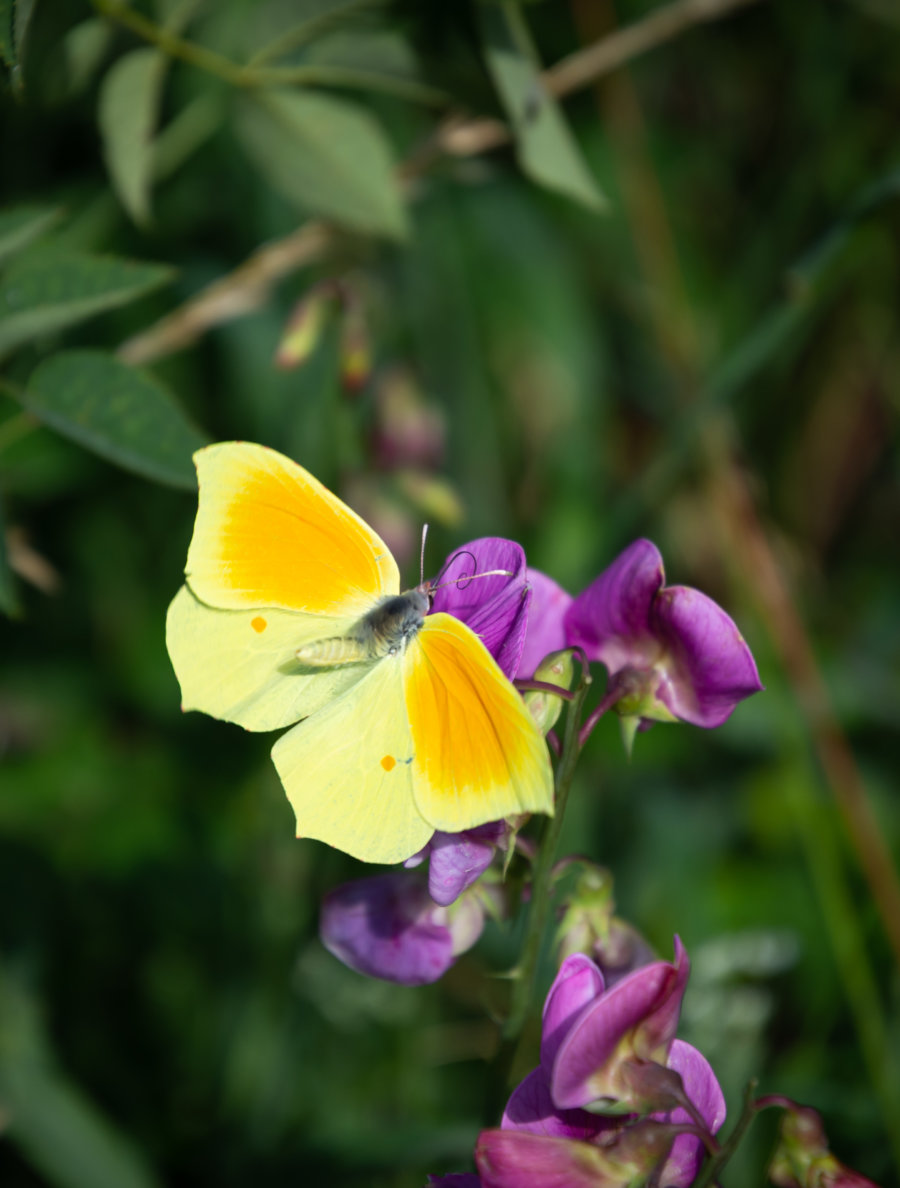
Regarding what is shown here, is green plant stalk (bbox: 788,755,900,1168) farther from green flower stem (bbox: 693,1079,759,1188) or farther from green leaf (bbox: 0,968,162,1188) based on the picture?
green leaf (bbox: 0,968,162,1188)

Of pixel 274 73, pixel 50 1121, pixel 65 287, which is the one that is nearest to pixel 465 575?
pixel 65 287

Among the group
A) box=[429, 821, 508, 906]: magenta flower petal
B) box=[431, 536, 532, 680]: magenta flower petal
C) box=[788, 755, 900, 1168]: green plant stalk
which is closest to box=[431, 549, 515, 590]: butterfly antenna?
box=[431, 536, 532, 680]: magenta flower petal

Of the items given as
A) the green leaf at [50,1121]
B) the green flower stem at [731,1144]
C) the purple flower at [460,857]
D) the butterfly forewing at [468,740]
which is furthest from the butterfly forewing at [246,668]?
the green leaf at [50,1121]

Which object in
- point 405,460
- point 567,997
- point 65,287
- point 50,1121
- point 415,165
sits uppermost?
point 65,287

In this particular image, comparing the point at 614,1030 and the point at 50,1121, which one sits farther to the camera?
the point at 50,1121

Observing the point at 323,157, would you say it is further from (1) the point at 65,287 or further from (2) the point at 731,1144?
(2) the point at 731,1144

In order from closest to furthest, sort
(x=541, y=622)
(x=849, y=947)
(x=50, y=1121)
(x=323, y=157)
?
(x=541, y=622) → (x=323, y=157) → (x=50, y=1121) → (x=849, y=947)

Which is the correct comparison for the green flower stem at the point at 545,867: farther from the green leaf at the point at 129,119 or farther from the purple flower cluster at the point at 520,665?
the green leaf at the point at 129,119
